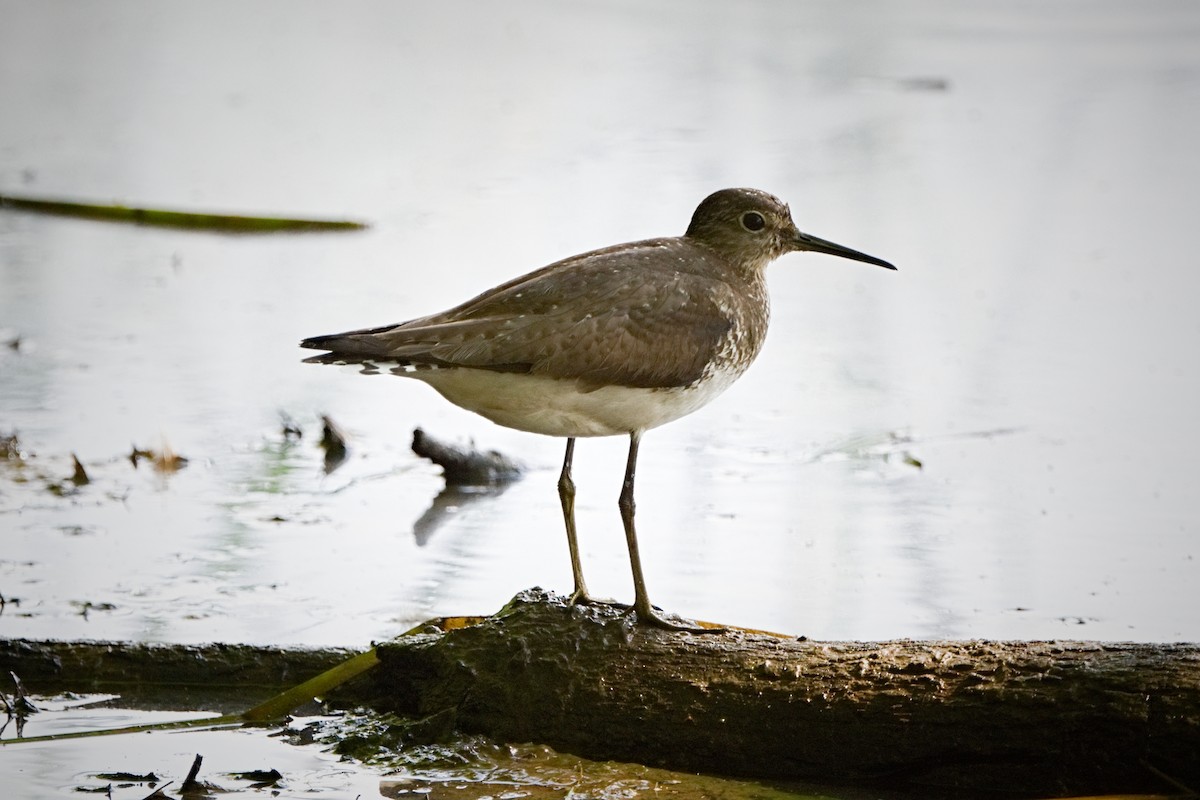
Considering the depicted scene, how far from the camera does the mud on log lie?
406 centimetres

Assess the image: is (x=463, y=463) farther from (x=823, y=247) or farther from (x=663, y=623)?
(x=663, y=623)

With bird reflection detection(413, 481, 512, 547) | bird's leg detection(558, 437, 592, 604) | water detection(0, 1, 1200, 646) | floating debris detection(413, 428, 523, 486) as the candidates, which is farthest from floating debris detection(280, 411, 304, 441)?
bird's leg detection(558, 437, 592, 604)

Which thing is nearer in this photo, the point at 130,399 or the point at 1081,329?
the point at 130,399

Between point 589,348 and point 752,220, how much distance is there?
0.91m

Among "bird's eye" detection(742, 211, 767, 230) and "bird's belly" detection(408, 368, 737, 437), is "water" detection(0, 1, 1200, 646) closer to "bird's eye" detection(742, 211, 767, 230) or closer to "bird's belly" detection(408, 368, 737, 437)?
"bird's belly" detection(408, 368, 737, 437)

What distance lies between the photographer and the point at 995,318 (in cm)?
880

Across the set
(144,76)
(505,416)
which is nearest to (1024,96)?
(144,76)

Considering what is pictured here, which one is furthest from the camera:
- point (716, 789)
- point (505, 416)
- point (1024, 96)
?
point (1024, 96)

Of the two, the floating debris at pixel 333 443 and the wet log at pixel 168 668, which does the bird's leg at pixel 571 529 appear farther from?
the floating debris at pixel 333 443

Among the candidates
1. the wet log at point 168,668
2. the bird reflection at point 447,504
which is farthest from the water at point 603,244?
the wet log at point 168,668

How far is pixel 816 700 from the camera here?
4262mm

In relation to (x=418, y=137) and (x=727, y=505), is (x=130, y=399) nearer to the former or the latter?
(x=727, y=505)

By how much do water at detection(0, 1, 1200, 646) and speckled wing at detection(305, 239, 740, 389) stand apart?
984 mm

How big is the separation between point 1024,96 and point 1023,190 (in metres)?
2.51
